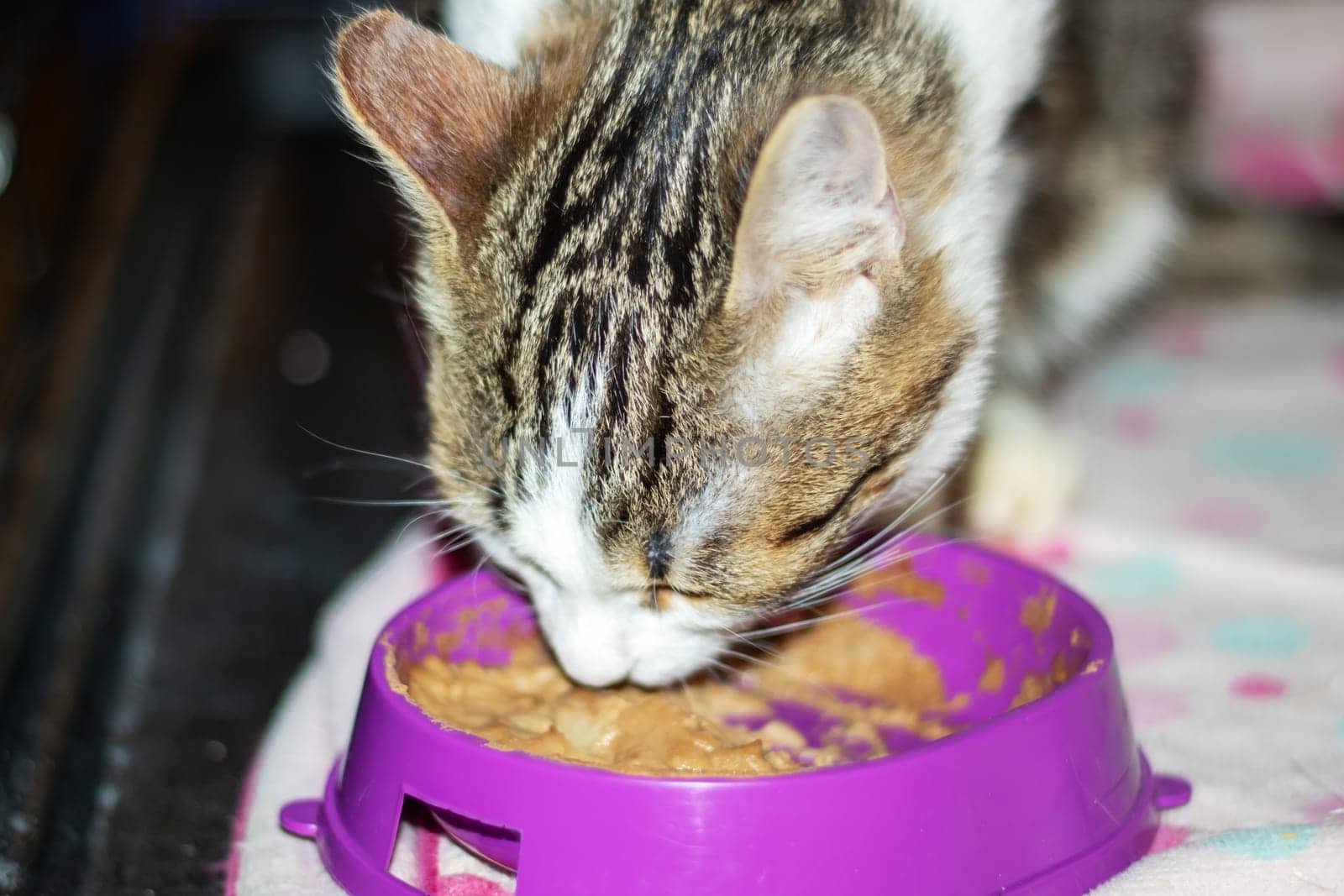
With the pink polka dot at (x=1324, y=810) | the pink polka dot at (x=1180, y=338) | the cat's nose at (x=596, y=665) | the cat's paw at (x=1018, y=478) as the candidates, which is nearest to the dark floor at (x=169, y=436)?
the cat's nose at (x=596, y=665)

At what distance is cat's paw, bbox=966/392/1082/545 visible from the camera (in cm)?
144

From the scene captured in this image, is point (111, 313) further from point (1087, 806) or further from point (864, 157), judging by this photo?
point (1087, 806)

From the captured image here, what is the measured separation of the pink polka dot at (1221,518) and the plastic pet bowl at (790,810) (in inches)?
21.3

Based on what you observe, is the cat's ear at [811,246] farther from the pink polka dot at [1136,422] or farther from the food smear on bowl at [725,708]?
the pink polka dot at [1136,422]

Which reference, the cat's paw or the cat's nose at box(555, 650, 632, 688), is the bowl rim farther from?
the cat's paw


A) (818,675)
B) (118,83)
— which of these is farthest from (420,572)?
(118,83)

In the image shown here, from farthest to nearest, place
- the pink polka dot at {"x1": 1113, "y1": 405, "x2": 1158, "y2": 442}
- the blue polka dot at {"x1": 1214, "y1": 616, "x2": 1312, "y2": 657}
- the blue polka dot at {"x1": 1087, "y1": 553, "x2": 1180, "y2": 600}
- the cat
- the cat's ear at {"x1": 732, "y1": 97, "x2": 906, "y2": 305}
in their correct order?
the pink polka dot at {"x1": 1113, "y1": 405, "x2": 1158, "y2": 442} < the blue polka dot at {"x1": 1087, "y1": 553, "x2": 1180, "y2": 600} < the blue polka dot at {"x1": 1214, "y1": 616, "x2": 1312, "y2": 657} < the cat < the cat's ear at {"x1": 732, "y1": 97, "x2": 906, "y2": 305}

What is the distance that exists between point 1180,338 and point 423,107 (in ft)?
4.49

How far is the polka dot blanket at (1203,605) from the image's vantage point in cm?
94

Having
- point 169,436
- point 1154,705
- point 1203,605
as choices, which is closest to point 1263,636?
point 1203,605

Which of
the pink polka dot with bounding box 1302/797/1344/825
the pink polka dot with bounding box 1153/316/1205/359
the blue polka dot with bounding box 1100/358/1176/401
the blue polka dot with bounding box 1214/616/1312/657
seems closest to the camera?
the pink polka dot with bounding box 1302/797/1344/825

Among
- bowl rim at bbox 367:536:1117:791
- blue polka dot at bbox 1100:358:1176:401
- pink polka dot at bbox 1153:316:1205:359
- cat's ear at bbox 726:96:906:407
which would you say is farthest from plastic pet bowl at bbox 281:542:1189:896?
pink polka dot at bbox 1153:316:1205:359

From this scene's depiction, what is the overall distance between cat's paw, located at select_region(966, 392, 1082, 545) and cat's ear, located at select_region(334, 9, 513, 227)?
0.73 m

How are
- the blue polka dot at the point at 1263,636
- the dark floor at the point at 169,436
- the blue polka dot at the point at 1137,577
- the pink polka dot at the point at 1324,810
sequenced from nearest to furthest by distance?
the pink polka dot at the point at 1324,810 < the dark floor at the point at 169,436 < the blue polka dot at the point at 1263,636 < the blue polka dot at the point at 1137,577
